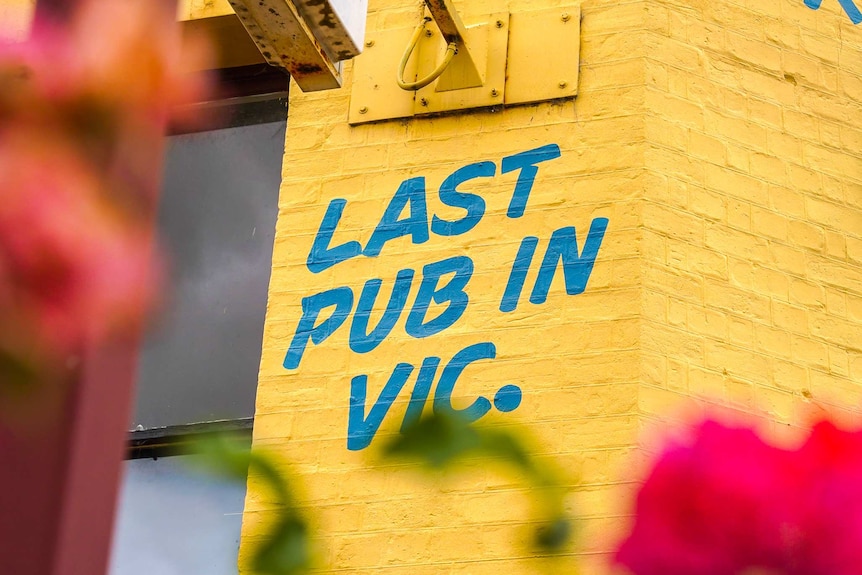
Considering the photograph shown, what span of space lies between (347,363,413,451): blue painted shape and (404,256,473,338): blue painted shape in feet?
0.40

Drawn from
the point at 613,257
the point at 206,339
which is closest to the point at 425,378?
the point at 613,257

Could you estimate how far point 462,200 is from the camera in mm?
4027

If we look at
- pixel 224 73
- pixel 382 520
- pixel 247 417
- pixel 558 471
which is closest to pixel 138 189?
pixel 558 471

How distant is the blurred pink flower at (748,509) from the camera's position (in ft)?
2.02

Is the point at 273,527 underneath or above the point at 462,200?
underneath

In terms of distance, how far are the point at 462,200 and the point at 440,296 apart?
30cm

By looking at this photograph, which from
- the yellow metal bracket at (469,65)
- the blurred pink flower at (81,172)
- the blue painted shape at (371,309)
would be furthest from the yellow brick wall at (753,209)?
the blurred pink flower at (81,172)

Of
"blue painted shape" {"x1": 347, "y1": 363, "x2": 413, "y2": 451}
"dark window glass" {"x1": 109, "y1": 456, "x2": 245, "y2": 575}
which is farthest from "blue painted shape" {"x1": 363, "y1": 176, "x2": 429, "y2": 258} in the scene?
"dark window glass" {"x1": 109, "y1": 456, "x2": 245, "y2": 575}

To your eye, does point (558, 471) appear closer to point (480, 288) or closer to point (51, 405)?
point (51, 405)

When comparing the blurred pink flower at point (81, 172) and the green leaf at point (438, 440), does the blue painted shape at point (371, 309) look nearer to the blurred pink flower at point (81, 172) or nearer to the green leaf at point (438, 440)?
the blurred pink flower at point (81, 172)

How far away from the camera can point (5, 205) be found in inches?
27.7

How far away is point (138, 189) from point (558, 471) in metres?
0.26

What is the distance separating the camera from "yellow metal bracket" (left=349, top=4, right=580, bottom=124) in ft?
13.3

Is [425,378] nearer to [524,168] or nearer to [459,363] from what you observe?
[459,363]
